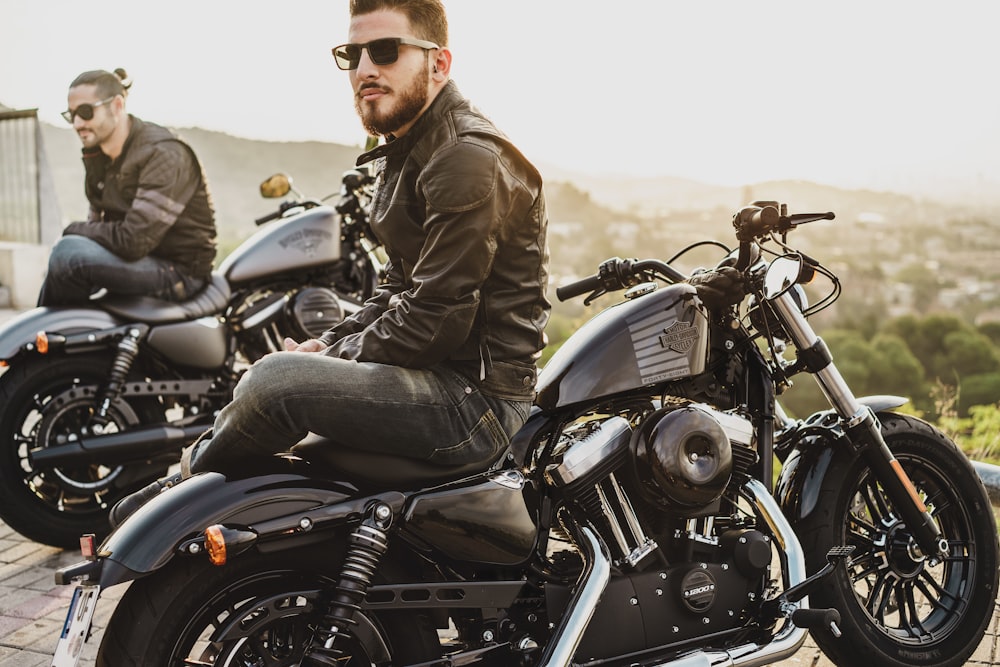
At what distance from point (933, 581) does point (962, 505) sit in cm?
29

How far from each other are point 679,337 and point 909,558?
124 centimetres

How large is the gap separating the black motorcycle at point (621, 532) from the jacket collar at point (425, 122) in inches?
30.1

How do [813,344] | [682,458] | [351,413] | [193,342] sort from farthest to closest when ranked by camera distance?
[193,342]
[813,344]
[682,458]
[351,413]

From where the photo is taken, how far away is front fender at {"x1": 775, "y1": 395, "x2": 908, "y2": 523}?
11.0ft

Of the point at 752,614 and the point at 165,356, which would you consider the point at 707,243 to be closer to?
the point at 752,614

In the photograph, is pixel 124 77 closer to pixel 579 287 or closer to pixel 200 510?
pixel 579 287

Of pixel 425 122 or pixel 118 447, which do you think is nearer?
pixel 425 122

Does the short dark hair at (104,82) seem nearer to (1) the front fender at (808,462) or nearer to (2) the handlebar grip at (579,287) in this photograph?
(2) the handlebar grip at (579,287)

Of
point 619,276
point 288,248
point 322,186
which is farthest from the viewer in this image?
point 322,186

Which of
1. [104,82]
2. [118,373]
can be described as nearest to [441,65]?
[118,373]

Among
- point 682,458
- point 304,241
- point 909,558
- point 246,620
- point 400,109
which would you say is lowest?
point 909,558

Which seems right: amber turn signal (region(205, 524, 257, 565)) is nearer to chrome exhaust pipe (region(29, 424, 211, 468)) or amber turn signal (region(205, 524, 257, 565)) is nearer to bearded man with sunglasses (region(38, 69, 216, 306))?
chrome exhaust pipe (region(29, 424, 211, 468))

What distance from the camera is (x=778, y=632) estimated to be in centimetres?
304

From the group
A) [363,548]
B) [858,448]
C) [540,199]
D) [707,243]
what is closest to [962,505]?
[858,448]
